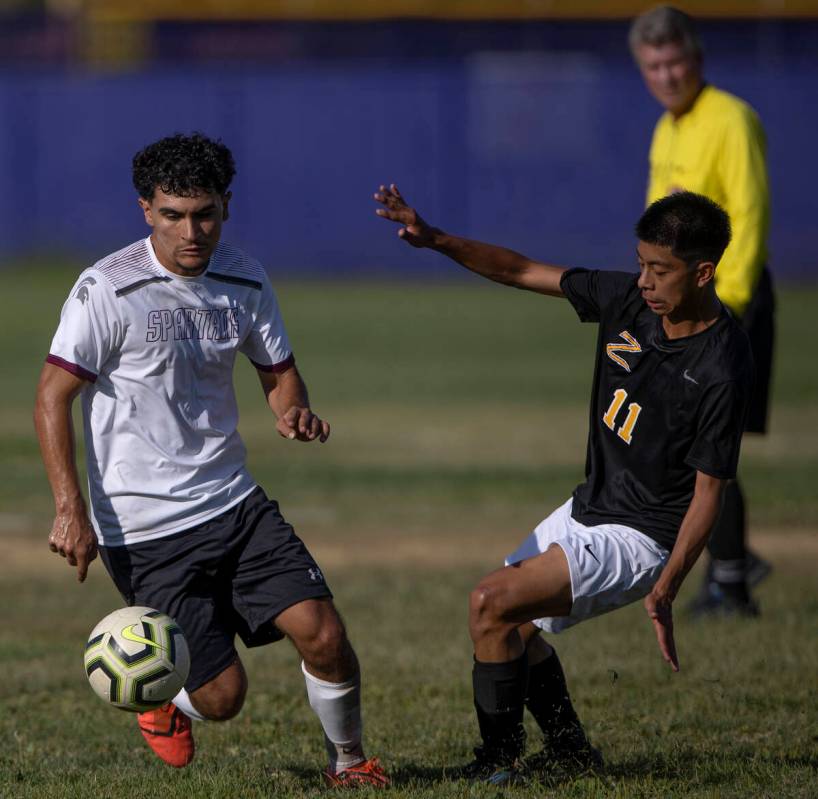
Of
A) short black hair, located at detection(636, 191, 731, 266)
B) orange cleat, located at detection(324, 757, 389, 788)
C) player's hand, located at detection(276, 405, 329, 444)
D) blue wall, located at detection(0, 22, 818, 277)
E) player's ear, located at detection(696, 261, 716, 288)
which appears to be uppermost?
short black hair, located at detection(636, 191, 731, 266)

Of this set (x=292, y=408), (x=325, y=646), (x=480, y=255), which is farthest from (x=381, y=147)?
(x=325, y=646)

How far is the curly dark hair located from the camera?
15.1ft

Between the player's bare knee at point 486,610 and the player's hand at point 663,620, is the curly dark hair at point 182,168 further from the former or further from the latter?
the player's hand at point 663,620

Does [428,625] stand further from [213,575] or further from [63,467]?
[63,467]

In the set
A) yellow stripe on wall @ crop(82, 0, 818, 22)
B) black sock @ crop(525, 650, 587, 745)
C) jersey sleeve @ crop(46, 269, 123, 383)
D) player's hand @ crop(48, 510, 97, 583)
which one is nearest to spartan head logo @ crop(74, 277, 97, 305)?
jersey sleeve @ crop(46, 269, 123, 383)

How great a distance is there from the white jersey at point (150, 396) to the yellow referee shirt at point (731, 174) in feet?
9.09

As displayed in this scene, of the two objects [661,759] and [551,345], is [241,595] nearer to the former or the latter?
[661,759]

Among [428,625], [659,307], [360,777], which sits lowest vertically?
[428,625]

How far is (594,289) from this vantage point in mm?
4949

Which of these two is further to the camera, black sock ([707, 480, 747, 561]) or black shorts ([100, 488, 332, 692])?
black sock ([707, 480, 747, 561])

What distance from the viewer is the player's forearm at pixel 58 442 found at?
444 centimetres

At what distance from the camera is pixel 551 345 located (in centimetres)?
2058

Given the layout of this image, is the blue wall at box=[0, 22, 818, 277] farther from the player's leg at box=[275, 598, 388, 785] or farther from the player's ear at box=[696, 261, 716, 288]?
the player's leg at box=[275, 598, 388, 785]

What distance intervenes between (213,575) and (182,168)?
1.29m
